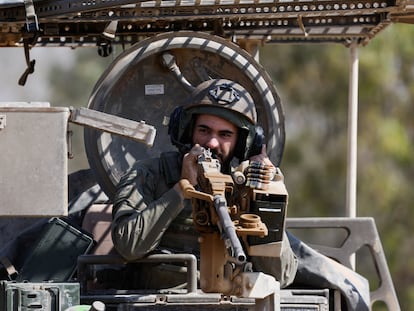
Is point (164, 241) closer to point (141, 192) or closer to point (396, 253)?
point (141, 192)

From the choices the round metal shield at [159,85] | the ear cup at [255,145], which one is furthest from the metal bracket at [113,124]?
the round metal shield at [159,85]

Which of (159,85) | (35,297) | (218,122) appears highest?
(159,85)

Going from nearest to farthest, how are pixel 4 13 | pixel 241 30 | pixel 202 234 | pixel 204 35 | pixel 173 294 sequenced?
pixel 202 234 → pixel 173 294 → pixel 4 13 → pixel 204 35 → pixel 241 30

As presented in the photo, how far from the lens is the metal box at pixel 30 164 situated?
323 inches

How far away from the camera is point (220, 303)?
29.0 ft

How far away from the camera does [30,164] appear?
821cm

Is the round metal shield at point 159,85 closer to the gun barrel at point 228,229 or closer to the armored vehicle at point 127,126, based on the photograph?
the armored vehicle at point 127,126

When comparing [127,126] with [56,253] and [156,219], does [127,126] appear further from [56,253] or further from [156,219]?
[56,253]

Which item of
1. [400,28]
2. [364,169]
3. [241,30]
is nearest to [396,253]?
[364,169]

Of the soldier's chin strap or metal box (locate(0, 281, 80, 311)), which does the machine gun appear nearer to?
metal box (locate(0, 281, 80, 311))

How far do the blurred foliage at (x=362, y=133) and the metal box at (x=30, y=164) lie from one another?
21966 mm

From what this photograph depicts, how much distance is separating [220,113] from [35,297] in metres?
1.67

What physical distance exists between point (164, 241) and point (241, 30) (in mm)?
2178

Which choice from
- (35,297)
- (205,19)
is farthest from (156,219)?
(205,19)
